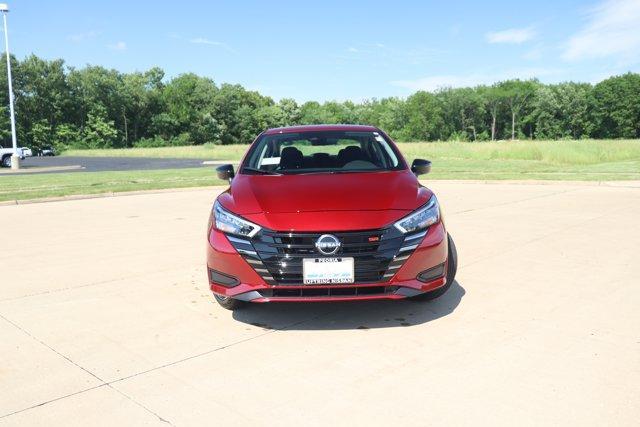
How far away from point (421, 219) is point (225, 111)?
9295 cm

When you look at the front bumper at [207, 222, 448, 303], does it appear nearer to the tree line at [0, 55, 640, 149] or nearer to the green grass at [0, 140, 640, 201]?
the green grass at [0, 140, 640, 201]

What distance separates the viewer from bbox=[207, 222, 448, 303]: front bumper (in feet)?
12.1

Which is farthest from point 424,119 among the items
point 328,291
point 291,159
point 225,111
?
point 328,291

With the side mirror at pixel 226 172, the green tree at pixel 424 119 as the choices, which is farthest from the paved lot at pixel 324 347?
the green tree at pixel 424 119

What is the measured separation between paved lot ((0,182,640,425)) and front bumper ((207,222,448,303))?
0.97 ft

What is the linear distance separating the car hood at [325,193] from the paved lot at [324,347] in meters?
0.88

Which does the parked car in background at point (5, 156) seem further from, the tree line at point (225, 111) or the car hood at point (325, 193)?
the tree line at point (225, 111)

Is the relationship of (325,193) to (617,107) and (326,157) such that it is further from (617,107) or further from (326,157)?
(617,107)

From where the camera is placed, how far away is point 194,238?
7805 mm

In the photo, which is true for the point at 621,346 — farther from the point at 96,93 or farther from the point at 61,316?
the point at 96,93

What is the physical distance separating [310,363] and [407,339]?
2.48 ft

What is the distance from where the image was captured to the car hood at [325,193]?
12.7 ft

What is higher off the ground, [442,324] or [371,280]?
[371,280]

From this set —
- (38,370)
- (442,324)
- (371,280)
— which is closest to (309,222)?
(371,280)
